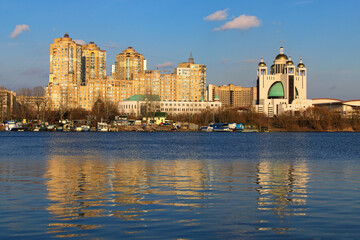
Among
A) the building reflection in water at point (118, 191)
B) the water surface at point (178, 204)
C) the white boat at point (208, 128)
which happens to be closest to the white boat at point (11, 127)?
the white boat at point (208, 128)

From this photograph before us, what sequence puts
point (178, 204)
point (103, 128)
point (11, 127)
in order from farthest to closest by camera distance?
point (103, 128) → point (11, 127) → point (178, 204)

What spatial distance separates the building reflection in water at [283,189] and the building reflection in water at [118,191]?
2.52 metres

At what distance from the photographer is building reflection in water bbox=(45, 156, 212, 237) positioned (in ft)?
51.3

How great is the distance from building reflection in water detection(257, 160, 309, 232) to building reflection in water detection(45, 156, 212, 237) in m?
2.52

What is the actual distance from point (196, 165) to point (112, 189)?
1297 centimetres

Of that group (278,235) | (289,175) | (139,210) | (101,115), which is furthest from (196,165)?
(101,115)

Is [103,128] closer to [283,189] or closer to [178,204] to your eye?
[283,189]

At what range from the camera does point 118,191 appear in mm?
20391

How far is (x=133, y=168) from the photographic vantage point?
30938 mm

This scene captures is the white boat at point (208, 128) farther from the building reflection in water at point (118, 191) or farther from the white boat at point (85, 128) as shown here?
the building reflection in water at point (118, 191)

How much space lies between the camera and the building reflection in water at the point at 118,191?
1563 centimetres

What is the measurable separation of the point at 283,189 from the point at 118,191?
706cm

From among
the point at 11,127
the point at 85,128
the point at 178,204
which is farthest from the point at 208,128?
the point at 178,204

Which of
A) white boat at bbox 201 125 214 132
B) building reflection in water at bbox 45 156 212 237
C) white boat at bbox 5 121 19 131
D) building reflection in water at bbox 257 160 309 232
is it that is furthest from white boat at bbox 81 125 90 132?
building reflection in water at bbox 257 160 309 232
